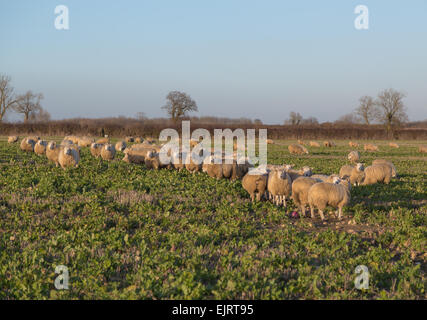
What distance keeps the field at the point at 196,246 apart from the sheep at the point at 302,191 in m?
0.38

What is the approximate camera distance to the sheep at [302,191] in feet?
29.8

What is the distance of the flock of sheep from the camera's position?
28.5 feet

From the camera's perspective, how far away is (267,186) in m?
10.4

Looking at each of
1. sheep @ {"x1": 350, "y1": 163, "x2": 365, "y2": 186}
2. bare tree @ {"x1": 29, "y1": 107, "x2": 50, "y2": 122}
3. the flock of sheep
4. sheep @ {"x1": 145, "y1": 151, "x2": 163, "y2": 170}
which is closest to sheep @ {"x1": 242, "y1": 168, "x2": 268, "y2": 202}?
the flock of sheep

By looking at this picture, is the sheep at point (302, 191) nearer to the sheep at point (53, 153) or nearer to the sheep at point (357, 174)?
the sheep at point (357, 174)

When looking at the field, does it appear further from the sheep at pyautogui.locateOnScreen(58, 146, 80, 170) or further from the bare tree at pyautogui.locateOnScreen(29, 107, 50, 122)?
the bare tree at pyautogui.locateOnScreen(29, 107, 50, 122)

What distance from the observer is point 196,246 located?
21.0ft

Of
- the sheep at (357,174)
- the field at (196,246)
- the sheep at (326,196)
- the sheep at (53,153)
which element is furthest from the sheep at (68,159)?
the sheep at (357,174)

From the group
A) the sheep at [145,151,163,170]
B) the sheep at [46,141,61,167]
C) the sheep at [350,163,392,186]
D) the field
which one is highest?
the sheep at [46,141,61,167]

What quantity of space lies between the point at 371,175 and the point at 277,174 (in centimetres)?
604

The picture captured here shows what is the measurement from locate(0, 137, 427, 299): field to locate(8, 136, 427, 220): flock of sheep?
478 mm

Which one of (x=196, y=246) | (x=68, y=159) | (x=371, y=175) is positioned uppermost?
(x=68, y=159)

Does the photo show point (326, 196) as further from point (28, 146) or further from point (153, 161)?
point (28, 146)

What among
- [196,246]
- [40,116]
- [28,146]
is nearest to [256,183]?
[196,246]
